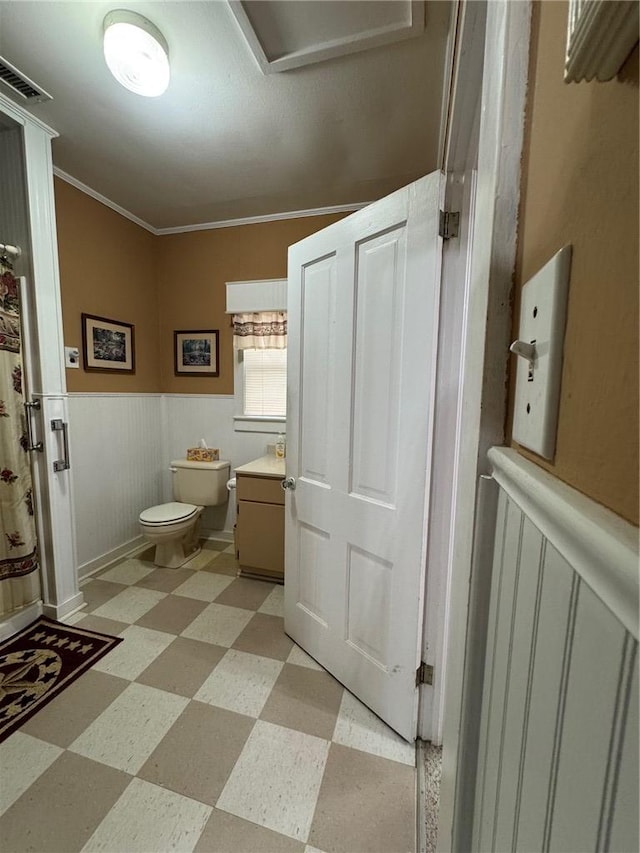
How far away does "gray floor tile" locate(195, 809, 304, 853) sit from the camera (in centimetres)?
100

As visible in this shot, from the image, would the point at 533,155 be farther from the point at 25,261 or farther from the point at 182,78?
the point at 25,261

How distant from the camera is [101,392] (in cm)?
251

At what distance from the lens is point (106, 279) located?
8.23ft

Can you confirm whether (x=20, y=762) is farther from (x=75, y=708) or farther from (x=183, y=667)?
(x=183, y=667)

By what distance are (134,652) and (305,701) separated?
87 centimetres

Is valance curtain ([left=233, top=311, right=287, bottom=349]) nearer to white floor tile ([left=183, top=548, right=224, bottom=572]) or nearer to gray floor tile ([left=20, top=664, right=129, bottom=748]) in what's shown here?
white floor tile ([left=183, top=548, right=224, bottom=572])

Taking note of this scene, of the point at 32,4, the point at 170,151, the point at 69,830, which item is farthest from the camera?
the point at 170,151

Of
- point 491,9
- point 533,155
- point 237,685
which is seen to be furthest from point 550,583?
point 237,685

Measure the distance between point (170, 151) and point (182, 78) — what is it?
0.50 m

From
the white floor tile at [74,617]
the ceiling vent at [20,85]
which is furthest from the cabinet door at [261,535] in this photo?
the ceiling vent at [20,85]

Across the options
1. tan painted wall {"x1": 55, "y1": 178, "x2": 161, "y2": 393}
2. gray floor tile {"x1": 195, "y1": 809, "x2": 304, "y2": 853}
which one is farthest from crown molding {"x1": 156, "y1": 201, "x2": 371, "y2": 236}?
gray floor tile {"x1": 195, "y1": 809, "x2": 304, "y2": 853}

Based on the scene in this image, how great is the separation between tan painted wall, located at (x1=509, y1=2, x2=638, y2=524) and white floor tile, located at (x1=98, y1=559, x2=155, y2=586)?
2719mm

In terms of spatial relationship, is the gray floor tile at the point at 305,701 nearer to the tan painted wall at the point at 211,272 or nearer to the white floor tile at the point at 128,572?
the white floor tile at the point at 128,572

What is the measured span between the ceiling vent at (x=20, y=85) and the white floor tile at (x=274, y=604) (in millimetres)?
2721
